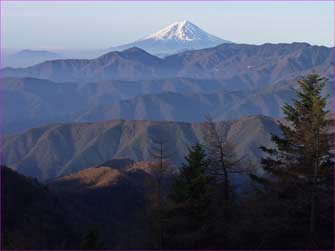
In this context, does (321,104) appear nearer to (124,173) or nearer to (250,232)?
(250,232)

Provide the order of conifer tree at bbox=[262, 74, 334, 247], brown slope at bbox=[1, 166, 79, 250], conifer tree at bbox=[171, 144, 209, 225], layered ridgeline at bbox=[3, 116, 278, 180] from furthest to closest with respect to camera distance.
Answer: layered ridgeline at bbox=[3, 116, 278, 180], brown slope at bbox=[1, 166, 79, 250], conifer tree at bbox=[171, 144, 209, 225], conifer tree at bbox=[262, 74, 334, 247]

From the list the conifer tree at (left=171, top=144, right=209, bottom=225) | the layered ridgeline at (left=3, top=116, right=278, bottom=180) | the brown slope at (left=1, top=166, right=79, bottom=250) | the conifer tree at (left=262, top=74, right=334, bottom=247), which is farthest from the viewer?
the layered ridgeline at (left=3, top=116, right=278, bottom=180)

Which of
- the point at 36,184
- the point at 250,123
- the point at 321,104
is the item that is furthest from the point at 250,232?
the point at 250,123

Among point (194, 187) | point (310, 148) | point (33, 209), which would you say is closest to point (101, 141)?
point (33, 209)

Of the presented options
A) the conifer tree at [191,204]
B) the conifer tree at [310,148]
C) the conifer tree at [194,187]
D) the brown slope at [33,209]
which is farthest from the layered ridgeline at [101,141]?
the conifer tree at [310,148]

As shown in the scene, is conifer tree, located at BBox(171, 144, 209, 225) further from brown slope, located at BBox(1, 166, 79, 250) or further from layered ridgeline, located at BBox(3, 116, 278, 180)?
layered ridgeline, located at BBox(3, 116, 278, 180)

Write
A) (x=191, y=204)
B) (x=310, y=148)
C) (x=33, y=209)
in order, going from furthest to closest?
(x=33, y=209) → (x=191, y=204) → (x=310, y=148)

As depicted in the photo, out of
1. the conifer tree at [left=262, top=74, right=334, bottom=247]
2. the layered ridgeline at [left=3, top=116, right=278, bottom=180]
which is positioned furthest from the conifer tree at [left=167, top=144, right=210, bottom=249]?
the layered ridgeline at [left=3, top=116, right=278, bottom=180]

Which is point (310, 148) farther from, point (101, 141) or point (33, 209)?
point (101, 141)

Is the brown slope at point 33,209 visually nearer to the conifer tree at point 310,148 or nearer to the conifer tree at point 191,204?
the conifer tree at point 191,204

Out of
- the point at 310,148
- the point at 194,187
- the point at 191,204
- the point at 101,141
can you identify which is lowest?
the point at 101,141
